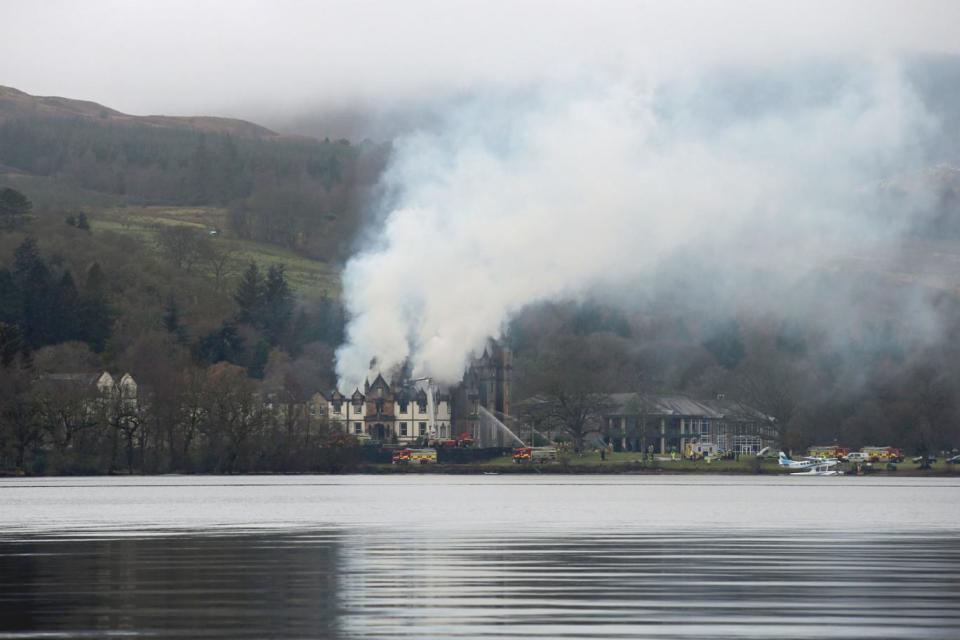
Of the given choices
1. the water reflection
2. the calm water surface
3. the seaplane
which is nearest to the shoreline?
the seaplane

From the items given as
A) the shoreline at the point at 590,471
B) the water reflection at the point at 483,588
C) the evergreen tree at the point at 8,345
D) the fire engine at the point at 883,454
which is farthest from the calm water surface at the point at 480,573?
the fire engine at the point at 883,454

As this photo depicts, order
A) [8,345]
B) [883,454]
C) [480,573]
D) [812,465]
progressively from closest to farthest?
[480,573]
[8,345]
[812,465]
[883,454]

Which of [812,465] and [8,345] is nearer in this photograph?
[8,345]

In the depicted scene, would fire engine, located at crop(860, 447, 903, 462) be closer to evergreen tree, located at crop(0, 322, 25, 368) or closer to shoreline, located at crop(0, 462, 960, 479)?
shoreline, located at crop(0, 462, 960, 479)

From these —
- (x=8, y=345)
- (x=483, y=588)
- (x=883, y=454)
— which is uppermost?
(x=8, y=345)

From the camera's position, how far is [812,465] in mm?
183375

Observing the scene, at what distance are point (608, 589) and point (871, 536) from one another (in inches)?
929

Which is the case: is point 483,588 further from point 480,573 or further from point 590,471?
point 590,471

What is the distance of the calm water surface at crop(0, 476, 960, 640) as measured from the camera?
102 feet

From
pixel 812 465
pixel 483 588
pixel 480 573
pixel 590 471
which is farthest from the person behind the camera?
pixel 590 471

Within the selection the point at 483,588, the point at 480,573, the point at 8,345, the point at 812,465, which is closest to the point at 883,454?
the point at 812,465

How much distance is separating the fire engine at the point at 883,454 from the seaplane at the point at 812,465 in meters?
4.16

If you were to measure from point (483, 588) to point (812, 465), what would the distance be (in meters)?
151

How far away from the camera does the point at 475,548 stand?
5106 centimetres
